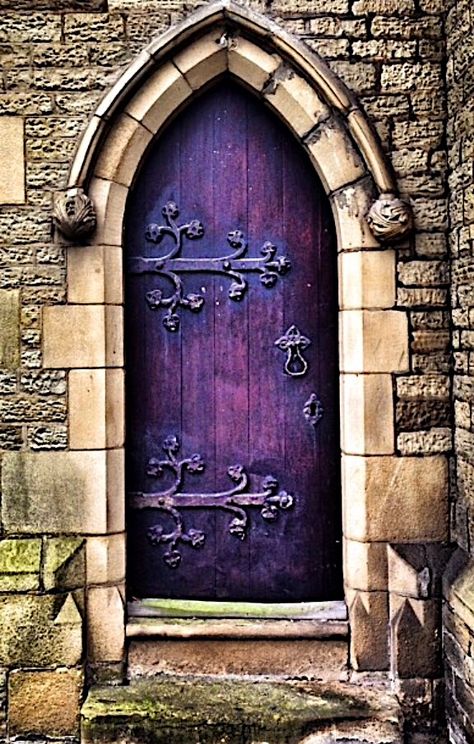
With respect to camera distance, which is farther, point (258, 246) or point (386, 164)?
point (258, 246)

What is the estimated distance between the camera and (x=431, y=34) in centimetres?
394

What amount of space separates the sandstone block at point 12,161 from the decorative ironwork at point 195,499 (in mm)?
1367

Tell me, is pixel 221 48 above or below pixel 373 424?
above

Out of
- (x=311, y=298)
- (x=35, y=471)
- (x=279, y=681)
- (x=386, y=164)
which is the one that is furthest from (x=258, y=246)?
(x=279, y=681)

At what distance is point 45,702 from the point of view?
12.5ft

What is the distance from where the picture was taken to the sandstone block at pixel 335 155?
155 inches

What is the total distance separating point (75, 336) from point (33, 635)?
1367mm

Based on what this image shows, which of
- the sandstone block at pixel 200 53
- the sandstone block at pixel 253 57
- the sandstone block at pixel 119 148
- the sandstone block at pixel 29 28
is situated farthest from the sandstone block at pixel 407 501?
the sandstone block at pixel 29 28

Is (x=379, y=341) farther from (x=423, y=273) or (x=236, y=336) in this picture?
(x=236, y=336)

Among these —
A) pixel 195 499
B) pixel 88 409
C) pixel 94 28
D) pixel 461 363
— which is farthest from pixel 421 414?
pixel 94 28

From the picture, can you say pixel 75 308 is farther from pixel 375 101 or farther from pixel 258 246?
pixel 375 101

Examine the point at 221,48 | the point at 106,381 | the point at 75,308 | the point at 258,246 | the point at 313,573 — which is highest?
the point at 221,48

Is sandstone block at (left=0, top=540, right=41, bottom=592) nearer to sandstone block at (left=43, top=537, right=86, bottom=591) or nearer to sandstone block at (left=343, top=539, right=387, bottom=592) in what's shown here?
sandstone block at (left=43, top=537, right=86, bottom=591)

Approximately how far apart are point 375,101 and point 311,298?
0.96 m
